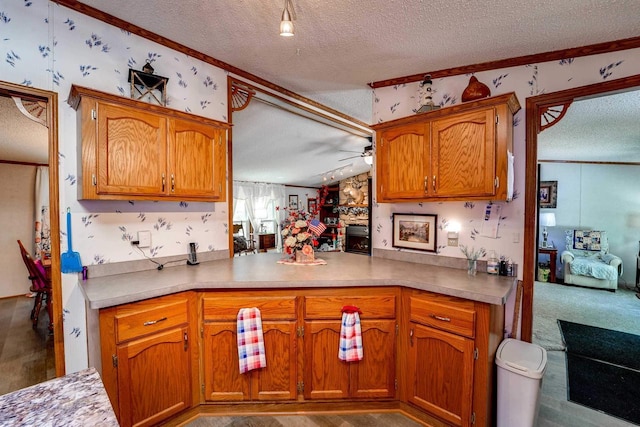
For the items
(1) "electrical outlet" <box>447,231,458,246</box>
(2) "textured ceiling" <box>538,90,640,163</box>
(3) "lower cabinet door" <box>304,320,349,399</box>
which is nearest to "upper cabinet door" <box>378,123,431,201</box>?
(1) "electrical outlet" <box>447,231,458,246</box>

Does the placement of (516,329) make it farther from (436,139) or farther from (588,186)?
(588,186)

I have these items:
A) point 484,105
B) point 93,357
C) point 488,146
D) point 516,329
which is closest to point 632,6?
point 484,105

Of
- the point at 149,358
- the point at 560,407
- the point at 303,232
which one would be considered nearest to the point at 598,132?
the point at 560,407

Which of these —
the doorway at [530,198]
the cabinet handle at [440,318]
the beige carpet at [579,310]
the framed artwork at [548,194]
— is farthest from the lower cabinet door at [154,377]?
the framed artwork at [548,194]

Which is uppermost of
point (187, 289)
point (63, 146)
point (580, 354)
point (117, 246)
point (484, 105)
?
point (484, 105)

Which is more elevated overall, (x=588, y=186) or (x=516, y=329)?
(x=588, y=186)

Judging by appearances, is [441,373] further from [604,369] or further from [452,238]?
[604,369]

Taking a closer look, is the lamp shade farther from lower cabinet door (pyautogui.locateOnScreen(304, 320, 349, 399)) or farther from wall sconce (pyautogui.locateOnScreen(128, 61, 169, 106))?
wall sconce (pyautogui.locateOnScreen(128, 61, 169, 106))

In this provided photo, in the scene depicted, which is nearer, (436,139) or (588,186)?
(436,139)

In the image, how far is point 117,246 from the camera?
2121 millimetres

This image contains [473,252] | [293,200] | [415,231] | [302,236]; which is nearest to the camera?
[473,252]

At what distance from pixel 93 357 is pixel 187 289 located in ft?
1.98

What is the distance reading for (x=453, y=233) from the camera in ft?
8.30

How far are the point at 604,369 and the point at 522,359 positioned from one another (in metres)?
1.76
